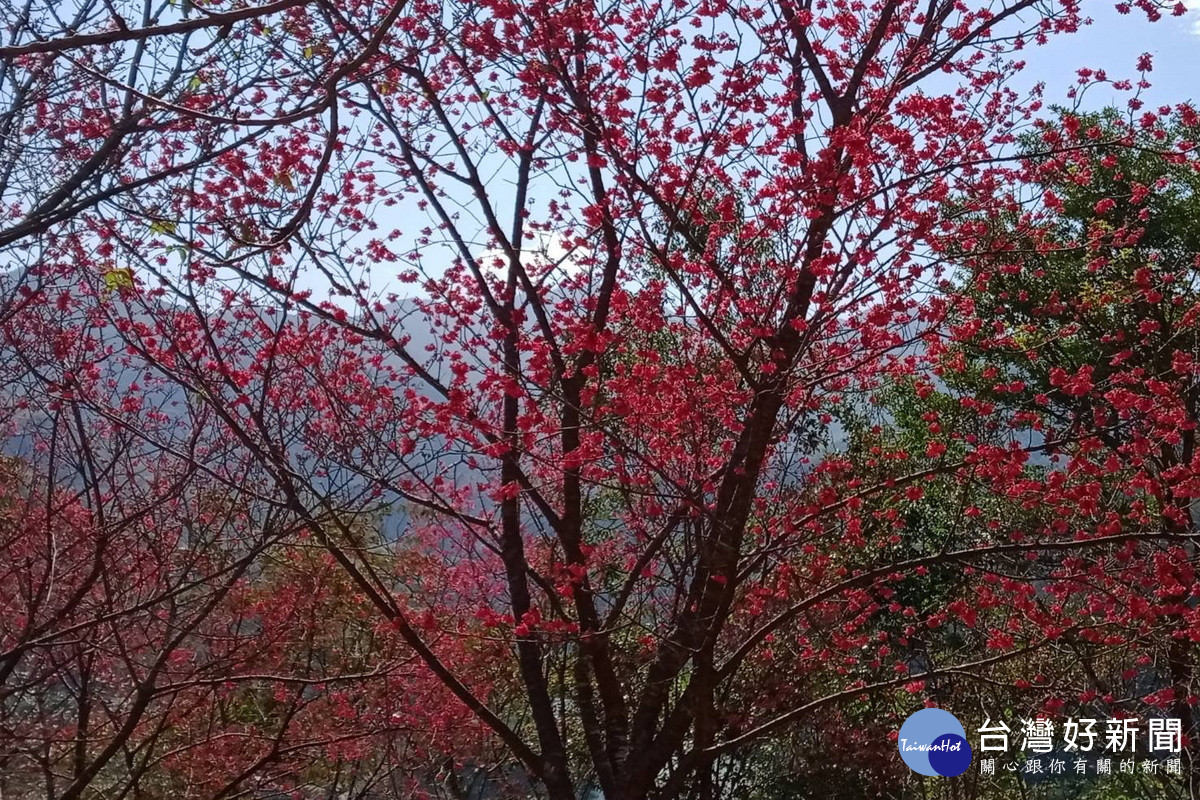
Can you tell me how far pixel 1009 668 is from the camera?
23.9 ft

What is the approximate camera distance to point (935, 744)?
696 centimetres

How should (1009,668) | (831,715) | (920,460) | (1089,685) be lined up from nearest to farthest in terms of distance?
(1089,685)
(1009,668)
(831,715)
(920,460)

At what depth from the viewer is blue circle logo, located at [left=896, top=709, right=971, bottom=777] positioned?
6.97 metres

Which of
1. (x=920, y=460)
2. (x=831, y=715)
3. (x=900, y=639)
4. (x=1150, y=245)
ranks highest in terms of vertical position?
(x=1150, y=245)

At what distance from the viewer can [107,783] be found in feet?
28.0

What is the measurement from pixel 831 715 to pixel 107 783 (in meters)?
6.17

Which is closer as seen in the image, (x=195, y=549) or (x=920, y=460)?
(x=195, y=549)

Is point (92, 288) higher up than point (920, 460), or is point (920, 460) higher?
point (920, 460)

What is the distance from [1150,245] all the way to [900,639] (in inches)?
178

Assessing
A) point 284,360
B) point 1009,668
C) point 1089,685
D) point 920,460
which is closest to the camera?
point 284,360

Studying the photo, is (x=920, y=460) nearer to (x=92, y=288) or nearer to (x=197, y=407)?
(x=197, y=407)

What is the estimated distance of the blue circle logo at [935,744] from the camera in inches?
274

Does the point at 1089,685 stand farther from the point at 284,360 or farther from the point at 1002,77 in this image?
the point at 284,360

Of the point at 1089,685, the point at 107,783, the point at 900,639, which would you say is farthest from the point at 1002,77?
the point at 107,783
